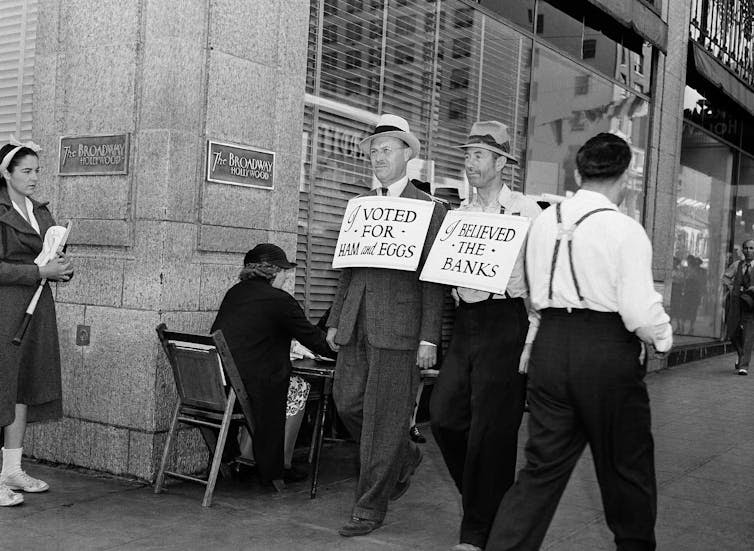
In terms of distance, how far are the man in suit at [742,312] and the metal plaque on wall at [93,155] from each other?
8936 millimetres

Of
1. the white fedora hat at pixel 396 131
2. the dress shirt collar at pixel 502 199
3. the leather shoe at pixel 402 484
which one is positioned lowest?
the leather shoe at pixel 402 484

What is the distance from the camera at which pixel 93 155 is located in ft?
19.3

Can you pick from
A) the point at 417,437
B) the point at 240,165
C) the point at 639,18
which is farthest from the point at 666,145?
the point at 240,165

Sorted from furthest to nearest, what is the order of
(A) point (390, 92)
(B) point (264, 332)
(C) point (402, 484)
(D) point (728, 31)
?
(D) point (728, 31) → (A) point (390, 92) → (B) point (264, 332) → (C) point (402, 484)

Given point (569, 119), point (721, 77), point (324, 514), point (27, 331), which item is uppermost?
point (721, 77)

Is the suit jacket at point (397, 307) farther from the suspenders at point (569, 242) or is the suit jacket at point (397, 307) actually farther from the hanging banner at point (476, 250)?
the suspenders at point (569, 242)

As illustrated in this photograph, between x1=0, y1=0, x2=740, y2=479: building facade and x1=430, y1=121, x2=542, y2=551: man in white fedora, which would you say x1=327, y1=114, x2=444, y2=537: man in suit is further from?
x1=0, y1=0, x2=740, y2=479: building facade

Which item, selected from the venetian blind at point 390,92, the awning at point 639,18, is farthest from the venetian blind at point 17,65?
the awning at point 639,18

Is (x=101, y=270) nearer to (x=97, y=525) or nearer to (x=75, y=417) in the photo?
(x=75, y=417)

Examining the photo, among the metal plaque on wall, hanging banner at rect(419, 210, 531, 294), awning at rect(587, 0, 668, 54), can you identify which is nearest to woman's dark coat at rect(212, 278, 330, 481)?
hanging banner at rect(419, 210, 531, 294)

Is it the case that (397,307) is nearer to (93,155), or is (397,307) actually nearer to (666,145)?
(93,155)

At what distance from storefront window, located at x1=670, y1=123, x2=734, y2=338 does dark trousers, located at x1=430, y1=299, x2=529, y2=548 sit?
30.8ft

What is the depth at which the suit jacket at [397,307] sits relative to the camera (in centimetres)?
Answer: 468

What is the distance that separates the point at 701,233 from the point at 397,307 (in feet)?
36.5
